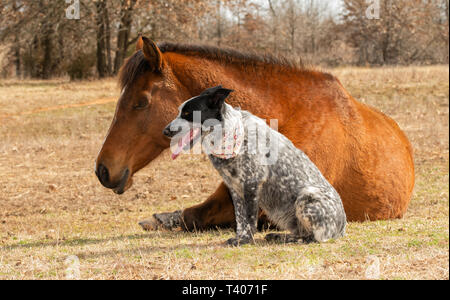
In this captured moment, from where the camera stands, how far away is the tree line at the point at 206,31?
20688 mm

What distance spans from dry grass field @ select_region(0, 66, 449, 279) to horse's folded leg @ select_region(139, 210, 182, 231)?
0.14 m

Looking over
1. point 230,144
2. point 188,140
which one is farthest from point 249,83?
point 188,140

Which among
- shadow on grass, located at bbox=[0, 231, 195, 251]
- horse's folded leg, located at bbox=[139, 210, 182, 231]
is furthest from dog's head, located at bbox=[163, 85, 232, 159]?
horse's folded leg, located at bbox=[139, 210, 182, 231]

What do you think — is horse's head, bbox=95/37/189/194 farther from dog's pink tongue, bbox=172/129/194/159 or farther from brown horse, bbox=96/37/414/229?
dog's pink tongue, bbox=172/129/194/159

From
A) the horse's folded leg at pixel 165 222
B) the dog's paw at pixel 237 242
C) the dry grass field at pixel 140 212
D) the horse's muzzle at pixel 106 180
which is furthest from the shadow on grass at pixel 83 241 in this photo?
the dog's paw at pixel 237 242

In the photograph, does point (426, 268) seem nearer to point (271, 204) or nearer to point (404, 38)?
point (271, 204)

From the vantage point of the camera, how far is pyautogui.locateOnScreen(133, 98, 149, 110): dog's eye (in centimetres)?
558

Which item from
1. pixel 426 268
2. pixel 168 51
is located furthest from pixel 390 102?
pixel 426 268

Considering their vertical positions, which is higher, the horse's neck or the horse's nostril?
the horse's neck

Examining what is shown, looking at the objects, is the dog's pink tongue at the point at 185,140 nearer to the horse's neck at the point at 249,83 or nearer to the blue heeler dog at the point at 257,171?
the blue heeler dog at the point at 257,171

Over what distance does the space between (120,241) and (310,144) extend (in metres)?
2.27

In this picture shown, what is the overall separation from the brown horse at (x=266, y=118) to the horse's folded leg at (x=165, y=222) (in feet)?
0.68

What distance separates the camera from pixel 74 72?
23859mm

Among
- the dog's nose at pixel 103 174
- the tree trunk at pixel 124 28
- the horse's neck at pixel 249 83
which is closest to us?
the dog's nose at pixel 103 174
